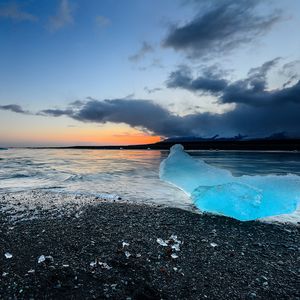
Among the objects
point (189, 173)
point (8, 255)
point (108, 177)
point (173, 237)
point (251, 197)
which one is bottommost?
point (108, 177)

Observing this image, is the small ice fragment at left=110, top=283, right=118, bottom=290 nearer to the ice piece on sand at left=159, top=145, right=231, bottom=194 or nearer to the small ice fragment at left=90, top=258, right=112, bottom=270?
the small ice fragment at left=90, top=258, right=112, bottom=270

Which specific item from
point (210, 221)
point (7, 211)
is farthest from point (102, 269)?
point (7, 211)

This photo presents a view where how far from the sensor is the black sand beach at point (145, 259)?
310 centimetres

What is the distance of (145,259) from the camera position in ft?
12.7

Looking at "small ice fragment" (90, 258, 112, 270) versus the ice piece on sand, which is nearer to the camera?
"small ice fragment" (90, 258, 112, 270)

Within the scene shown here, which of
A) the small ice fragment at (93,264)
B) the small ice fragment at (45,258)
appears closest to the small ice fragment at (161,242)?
the small ice fragment at (93,264)

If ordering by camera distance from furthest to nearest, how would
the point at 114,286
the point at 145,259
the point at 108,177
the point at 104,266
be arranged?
the point at 108,177, the point at 145,259, the point at 104,266, the point at 114,286

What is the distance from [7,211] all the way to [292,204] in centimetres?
746

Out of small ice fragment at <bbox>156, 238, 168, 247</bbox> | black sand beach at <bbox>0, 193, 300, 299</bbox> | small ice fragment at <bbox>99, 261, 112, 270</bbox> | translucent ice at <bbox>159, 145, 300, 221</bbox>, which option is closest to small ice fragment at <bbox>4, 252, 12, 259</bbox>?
black sand beach at <bbox>0, 193, 300, 299</bbox>

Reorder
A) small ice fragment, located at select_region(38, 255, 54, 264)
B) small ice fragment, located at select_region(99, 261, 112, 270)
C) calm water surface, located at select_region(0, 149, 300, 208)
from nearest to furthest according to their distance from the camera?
small ice fragment, located at select_region(99, 261, 112, 270)
small ice fragment, located at select_region(38, 255, 54, 264)
calm water surface, located at select_region(0, 149, 300, 208)

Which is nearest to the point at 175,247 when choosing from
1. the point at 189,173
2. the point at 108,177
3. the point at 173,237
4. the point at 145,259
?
the point at 173,237

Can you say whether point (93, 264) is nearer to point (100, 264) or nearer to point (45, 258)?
point (100, 264)

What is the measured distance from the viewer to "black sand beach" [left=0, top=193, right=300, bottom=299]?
3102 mm

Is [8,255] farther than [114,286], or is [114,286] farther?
[8,255]
